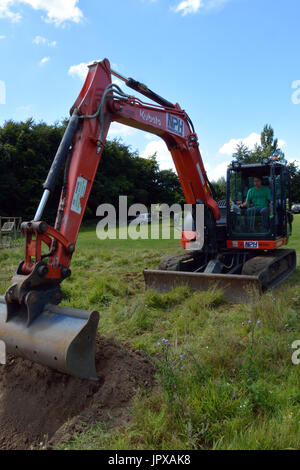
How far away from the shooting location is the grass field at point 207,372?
8.47 feet

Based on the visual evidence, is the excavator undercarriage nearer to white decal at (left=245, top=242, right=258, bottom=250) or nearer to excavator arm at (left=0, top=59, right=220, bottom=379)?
white decal at (left=245, top=242, right=258, bottom=250)

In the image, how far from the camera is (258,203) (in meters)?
7.47

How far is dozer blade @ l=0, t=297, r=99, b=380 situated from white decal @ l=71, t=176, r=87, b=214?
1181 mm

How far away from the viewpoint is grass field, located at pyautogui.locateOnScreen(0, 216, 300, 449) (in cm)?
258

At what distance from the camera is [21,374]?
3.74 metres

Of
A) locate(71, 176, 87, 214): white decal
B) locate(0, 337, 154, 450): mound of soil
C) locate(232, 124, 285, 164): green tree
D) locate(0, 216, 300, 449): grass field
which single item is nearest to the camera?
locate(0, 216, 300, 449): grass field

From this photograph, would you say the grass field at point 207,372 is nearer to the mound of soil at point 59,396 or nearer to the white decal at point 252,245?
the mound of soil at point 59,396

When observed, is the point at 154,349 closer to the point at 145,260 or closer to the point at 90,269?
the point at 90,269

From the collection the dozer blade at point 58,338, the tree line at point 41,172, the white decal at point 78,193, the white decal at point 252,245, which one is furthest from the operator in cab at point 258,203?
the tree line at point 41,172

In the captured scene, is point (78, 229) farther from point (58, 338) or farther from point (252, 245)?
point (252, 245)

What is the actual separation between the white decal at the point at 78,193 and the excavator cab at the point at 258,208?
3842mm

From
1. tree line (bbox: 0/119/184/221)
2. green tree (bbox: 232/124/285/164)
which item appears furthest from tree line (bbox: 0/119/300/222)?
green tree (bbox: 232/124/285/164)

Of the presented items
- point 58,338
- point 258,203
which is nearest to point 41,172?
point 258,203
